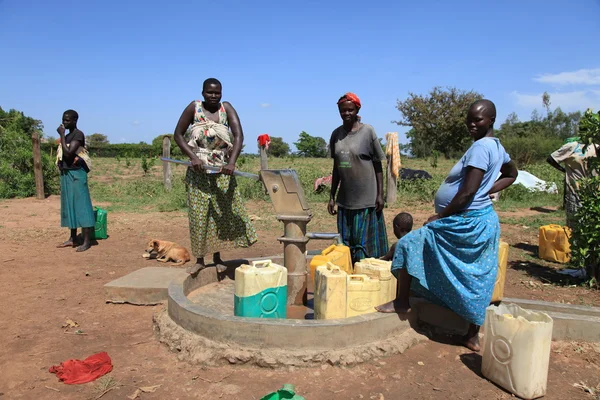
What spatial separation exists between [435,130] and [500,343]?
30.6 meters

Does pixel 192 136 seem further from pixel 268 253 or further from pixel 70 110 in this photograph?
pixel 70 110

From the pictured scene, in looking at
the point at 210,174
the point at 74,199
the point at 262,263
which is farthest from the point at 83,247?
the point at 262,263

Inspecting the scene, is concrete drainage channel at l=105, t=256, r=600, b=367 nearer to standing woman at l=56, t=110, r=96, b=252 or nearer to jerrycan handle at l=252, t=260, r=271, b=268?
jerrycan handle at l=252, t=260, r=271, b=268

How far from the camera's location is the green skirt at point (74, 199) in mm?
6109

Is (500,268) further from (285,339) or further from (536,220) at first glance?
(536,220)

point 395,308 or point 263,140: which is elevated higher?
point 263,140

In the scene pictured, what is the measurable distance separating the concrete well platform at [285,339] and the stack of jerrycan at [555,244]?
11.9 ft

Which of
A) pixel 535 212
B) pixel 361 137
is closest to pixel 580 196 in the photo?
pixel 361 137

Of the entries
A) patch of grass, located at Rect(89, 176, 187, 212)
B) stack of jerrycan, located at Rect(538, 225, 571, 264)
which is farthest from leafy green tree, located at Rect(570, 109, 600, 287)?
patch of grass, located at Rect(89, 176, 187, 212)

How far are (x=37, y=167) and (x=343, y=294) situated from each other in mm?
10875

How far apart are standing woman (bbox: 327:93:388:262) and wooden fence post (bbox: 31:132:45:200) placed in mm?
9867

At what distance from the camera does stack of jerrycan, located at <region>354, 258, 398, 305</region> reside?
3.18 m

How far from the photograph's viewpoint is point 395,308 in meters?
3.07

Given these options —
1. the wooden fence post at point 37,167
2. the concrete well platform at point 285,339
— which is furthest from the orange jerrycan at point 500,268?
the wooden fence post at point 37,167
